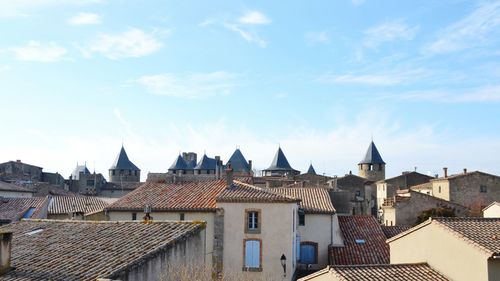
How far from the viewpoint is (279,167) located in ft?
309

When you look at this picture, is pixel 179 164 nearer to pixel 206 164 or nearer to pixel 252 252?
pixel 206 164

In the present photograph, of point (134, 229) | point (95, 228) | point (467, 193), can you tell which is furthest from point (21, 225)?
point (467, 193)

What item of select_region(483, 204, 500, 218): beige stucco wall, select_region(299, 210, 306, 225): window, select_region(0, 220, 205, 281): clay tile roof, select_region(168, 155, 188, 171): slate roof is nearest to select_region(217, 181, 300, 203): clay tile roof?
select_region(299, 210, 306, 225): window

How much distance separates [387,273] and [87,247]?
8871 millimetres

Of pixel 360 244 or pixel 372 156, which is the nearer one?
pixel 360 244

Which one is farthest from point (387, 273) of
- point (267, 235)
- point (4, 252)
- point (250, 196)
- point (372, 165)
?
point (372, 165)

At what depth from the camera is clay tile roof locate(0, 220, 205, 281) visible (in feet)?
42.9

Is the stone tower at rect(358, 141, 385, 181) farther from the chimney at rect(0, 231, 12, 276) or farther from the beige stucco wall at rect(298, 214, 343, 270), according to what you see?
the chimney at rect(0, 231, 12, 276)

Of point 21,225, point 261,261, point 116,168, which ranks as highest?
point 116,168

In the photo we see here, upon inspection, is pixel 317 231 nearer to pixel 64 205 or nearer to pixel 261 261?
pixel 261 261

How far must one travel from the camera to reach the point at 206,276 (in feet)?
43.0

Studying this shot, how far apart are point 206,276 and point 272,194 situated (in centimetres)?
1541

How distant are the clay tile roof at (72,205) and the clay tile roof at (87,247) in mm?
22828

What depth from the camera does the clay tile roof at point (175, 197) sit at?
28.8 meters
